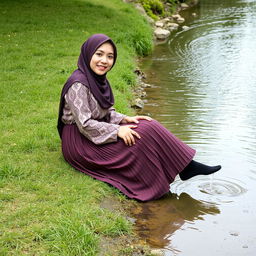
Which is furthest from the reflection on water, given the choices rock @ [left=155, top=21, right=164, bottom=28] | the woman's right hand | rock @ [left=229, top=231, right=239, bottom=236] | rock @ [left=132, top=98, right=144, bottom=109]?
rock @ [left=155, top=21, right=164, bottom=28]

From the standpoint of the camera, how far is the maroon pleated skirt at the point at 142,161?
5215mm

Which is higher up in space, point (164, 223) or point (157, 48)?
point (157, 48)

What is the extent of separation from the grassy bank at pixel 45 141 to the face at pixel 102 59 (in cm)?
113

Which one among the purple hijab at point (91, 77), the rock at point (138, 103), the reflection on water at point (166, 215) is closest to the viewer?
the reflection on water at point (166, 215)

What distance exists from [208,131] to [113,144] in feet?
9.14

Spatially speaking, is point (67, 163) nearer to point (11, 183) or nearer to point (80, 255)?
point (11, 183)

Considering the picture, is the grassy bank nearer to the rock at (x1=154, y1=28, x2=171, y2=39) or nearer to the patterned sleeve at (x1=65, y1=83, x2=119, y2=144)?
the patterned sleeve at (x1=65, y1=83, x2=119, y2=144)

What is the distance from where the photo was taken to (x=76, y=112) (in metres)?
5.25

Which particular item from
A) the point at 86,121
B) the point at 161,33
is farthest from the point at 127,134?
the point at 161,33

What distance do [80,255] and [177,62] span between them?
9.49m

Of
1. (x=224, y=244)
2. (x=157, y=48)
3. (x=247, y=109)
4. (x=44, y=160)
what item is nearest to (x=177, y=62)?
(x=157, y=48)

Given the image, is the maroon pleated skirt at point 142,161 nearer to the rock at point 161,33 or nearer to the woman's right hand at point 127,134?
the woman's right hand at point 127,134

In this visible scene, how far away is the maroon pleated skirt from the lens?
5215 mm

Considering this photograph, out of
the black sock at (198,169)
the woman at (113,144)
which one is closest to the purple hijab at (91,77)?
the woman at (113,144)
